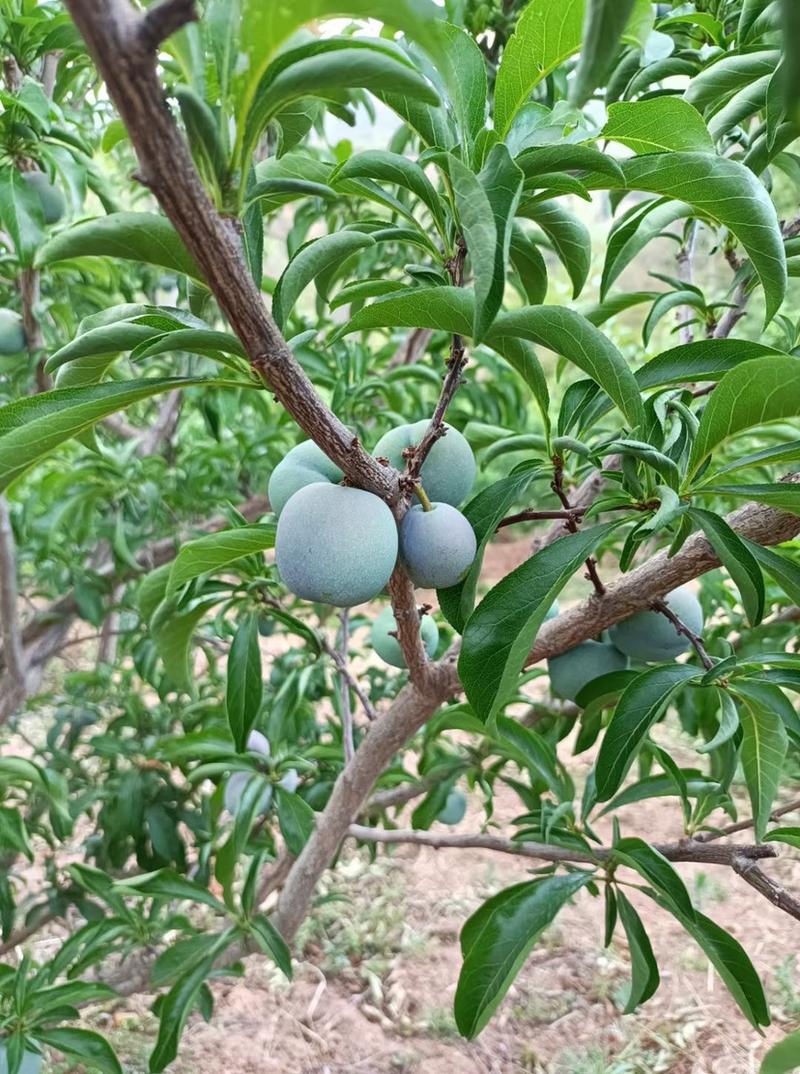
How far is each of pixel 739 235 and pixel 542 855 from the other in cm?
77

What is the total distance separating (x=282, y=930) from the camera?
4.31 ft

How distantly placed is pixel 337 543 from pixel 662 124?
1.22 ft

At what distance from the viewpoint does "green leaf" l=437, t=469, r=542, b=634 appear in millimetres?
686

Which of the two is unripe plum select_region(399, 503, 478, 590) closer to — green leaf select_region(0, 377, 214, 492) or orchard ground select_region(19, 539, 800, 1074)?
green leaf select_region(0, 377, 214, 492)

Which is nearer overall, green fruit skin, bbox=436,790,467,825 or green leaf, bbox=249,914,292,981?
green leaf, bbox=249,914,292,981

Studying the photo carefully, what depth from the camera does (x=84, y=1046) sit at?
3.83ft

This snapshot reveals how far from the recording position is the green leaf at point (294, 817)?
1.21 meters

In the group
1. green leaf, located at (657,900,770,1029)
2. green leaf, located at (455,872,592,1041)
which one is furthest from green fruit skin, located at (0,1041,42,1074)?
green leaf, located at (657,900,770,1029)

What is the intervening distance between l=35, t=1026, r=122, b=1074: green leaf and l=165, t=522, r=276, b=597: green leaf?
79cm

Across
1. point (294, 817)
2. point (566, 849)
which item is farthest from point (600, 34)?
point (294, 817)

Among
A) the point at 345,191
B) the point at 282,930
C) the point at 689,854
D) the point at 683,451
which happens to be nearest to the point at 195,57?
the point at 345,191

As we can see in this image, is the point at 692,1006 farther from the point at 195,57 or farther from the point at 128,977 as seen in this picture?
the point at 195,57

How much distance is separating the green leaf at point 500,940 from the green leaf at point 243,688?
348 mm

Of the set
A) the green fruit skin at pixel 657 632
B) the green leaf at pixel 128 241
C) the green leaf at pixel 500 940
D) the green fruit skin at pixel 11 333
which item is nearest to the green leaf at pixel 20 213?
the green fruit skin at pixel 11 333
